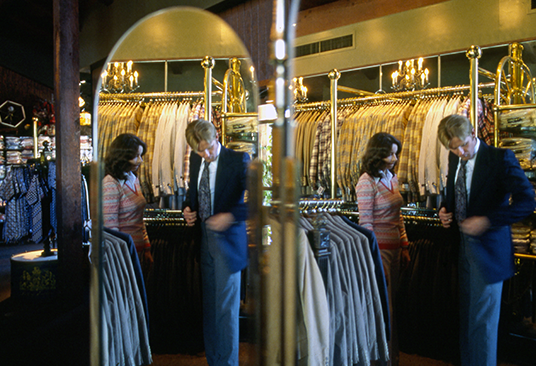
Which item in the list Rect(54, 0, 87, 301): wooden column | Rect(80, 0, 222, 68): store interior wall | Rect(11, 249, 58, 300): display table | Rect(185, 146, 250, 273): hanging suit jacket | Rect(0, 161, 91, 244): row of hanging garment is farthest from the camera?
Rect(0, 161, 91, 244): row of hanging garment

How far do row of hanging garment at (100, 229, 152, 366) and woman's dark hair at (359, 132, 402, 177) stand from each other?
1.39 feet

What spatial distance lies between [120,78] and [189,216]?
0.96 ft

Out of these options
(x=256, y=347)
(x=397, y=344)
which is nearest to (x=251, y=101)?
(x=256, y=347)

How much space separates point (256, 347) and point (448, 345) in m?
0.38

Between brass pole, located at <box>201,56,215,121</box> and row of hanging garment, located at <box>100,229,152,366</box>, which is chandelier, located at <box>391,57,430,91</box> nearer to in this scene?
brass pole, located at <box>201,56,215,121</box>

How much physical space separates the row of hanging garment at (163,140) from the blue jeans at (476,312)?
523mm

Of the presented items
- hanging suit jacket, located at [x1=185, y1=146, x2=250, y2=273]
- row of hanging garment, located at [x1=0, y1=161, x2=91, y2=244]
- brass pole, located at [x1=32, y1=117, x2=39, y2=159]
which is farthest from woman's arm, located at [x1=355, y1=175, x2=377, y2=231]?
brass pole, located at [x1=32, y1=117, x2=39, y2=159]

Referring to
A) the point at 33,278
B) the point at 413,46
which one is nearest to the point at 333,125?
the point at 413,46

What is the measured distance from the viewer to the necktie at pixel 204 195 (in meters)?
0.58

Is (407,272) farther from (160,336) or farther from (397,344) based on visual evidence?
(160,336)

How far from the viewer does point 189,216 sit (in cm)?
59

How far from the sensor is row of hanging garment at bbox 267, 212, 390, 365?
0.70 m

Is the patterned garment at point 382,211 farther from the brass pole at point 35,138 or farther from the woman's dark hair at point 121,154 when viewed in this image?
the brass pole at point 35,138

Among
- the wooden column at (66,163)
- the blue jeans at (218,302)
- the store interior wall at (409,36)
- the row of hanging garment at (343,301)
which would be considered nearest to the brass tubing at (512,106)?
the store interior wall at (409,36)
